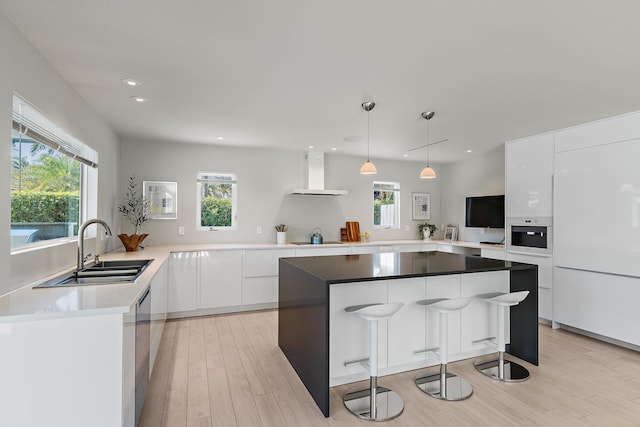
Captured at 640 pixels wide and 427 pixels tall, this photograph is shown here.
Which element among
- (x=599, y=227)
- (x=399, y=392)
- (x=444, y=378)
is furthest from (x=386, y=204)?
(x=399, y=392)

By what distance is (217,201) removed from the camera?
508 centimetres

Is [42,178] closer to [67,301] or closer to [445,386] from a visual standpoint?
[67,301]

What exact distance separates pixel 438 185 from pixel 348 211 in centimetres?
206

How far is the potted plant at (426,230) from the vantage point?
620 centimetres

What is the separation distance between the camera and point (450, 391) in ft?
8.06

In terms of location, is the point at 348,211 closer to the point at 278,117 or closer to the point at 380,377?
the point at 278,117

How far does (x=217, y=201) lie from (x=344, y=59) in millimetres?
3396

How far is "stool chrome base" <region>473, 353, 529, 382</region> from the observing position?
2.66m

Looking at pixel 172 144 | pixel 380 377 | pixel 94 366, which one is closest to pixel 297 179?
pixel 172 144

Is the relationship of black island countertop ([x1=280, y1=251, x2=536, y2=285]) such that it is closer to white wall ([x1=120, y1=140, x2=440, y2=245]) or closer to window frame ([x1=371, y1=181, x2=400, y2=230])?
white wall ([x1=120, y1=140, x2=440, y2=245])

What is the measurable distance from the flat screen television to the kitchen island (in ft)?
7.58

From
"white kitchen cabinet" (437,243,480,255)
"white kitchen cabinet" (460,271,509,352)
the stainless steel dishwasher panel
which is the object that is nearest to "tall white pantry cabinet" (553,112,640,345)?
"white kitchen cabinet" (460,271,509,352)

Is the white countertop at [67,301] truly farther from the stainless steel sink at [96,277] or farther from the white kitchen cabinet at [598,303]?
the white kitchen cabinet at [598,303]

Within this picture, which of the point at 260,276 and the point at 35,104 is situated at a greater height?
the point at 35,104
